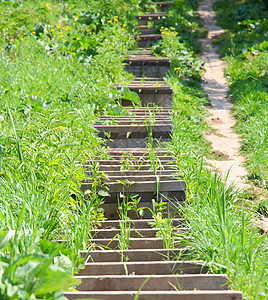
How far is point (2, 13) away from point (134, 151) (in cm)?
559

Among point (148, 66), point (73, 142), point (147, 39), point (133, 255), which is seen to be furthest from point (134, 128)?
point (147, 39)

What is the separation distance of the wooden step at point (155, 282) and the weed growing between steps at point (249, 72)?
2.87m

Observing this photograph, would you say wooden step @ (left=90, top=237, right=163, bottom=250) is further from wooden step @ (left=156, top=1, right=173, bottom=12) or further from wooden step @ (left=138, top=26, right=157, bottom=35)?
wooden step @ (left=156, top=1, right=173, bottom=12)

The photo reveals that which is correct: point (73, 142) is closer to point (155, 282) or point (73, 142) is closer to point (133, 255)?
point (133, 255)

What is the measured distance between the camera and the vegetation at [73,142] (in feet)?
7.73

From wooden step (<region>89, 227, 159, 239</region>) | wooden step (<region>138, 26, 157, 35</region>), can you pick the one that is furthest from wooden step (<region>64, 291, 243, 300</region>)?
wooden step (<region>138, 26, 157, 35</region>)

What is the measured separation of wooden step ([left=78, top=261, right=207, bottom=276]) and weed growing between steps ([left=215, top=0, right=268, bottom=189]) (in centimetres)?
270

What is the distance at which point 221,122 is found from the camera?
743cm

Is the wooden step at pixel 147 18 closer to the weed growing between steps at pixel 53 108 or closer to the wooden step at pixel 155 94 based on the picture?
the weed growing between steps at pixel 53 108

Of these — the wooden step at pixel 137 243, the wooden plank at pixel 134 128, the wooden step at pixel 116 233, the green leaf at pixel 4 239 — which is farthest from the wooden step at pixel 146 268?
the wooden plank at pixel 134 128

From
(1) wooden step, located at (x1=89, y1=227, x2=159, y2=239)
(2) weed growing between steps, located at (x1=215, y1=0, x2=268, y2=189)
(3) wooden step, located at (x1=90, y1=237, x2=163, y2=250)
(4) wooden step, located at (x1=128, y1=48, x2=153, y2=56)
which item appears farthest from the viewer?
(4) wooden step, located at (x1=128, y1=48, x2=153, y2=56)

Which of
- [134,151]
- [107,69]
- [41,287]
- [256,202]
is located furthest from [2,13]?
[41,287]

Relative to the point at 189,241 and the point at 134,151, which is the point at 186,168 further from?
the point at 189,241

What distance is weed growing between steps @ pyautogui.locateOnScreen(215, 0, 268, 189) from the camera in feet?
18.8
